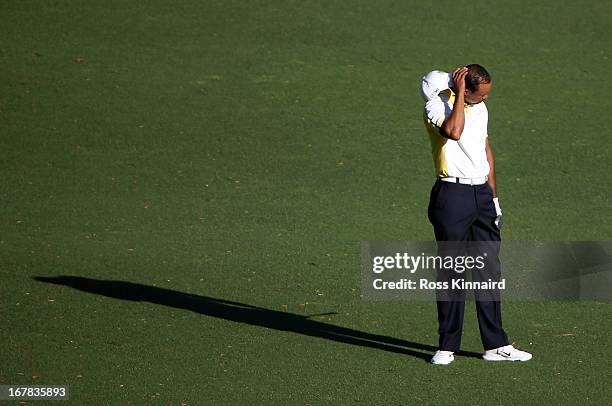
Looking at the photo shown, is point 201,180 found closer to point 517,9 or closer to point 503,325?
point 503,325

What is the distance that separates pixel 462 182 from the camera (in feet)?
25.6

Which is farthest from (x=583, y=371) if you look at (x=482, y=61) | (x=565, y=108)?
(x=482, y=61)

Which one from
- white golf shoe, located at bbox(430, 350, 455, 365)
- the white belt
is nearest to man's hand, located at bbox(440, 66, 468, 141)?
the white belt

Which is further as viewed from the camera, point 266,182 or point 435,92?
point 266,182

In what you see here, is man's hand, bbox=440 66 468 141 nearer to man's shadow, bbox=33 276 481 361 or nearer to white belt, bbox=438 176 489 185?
white belt, bbox=438 176 489 185

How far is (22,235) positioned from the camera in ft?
36.5

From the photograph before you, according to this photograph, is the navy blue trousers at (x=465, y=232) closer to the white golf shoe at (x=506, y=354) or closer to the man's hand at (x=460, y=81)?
the white golf shoe at (x=506, y=354)

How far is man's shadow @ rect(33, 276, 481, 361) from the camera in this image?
845 centimetres

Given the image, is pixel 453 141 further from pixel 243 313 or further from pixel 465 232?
pixel 243 313

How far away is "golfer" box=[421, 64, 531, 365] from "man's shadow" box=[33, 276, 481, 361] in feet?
0.90

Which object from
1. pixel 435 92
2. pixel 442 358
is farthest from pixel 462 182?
pixel 442 358

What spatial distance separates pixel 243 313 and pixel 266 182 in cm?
369

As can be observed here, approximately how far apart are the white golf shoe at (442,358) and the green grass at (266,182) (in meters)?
0.07

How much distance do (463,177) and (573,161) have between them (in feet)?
19.0
